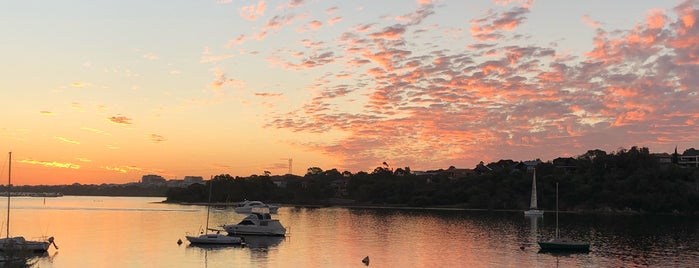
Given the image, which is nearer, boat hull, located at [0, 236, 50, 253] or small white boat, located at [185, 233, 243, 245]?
boat hull, located at [0, 236, 50, 253]

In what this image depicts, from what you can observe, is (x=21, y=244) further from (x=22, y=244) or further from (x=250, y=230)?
(x=250, y=230)

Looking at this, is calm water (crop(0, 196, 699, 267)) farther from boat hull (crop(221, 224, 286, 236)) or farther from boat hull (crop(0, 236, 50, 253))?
boat hull (crop(221, 224, 286, 236))

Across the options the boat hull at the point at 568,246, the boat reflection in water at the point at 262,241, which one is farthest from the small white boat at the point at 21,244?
the boat hull at the point at 568,246

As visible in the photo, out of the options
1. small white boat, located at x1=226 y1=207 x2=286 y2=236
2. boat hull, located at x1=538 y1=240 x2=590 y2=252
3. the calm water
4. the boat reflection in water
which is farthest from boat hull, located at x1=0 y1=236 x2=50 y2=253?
boat hull, located at x1=538 y1=240 x2=590 y2=252

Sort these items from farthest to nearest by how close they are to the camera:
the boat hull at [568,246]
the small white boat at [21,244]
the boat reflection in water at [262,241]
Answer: the boat reflection in water at [262,241]
the boat hull at [568,246]
the small white boat at [21,244]

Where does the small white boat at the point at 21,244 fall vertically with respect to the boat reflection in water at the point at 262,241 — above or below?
above

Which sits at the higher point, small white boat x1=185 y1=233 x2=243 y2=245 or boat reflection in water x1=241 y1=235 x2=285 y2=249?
small white boat x1=185 y1=233 x2=243 y2=245

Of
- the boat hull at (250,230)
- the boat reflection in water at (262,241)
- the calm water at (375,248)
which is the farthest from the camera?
the boat hull at (250,230)

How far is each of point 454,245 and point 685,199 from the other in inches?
5219

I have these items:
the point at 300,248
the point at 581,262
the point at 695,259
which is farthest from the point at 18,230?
the point at 695,259

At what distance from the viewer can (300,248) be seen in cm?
8412

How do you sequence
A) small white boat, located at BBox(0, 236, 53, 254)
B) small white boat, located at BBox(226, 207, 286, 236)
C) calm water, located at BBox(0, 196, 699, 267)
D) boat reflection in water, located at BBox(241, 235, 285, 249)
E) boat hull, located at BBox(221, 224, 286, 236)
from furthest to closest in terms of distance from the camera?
small white boat, located at BBox(226, 207, 286, 236)
boat hull, located at BBox(221, 224, 286, 236)
boat reflection in water, located at BBox(241, 235, 285, 249)
calm water, located at BBox(0, 196, 699, 267)
small white boat, located at BBox(0, 236, 53, 254)

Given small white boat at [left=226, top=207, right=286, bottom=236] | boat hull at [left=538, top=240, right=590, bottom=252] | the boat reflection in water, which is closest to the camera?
boat hull at [left=538, top=240, right=590, bottom=252]

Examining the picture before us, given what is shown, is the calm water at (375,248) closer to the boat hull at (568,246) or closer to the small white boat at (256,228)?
the boat hull at (568,246)
